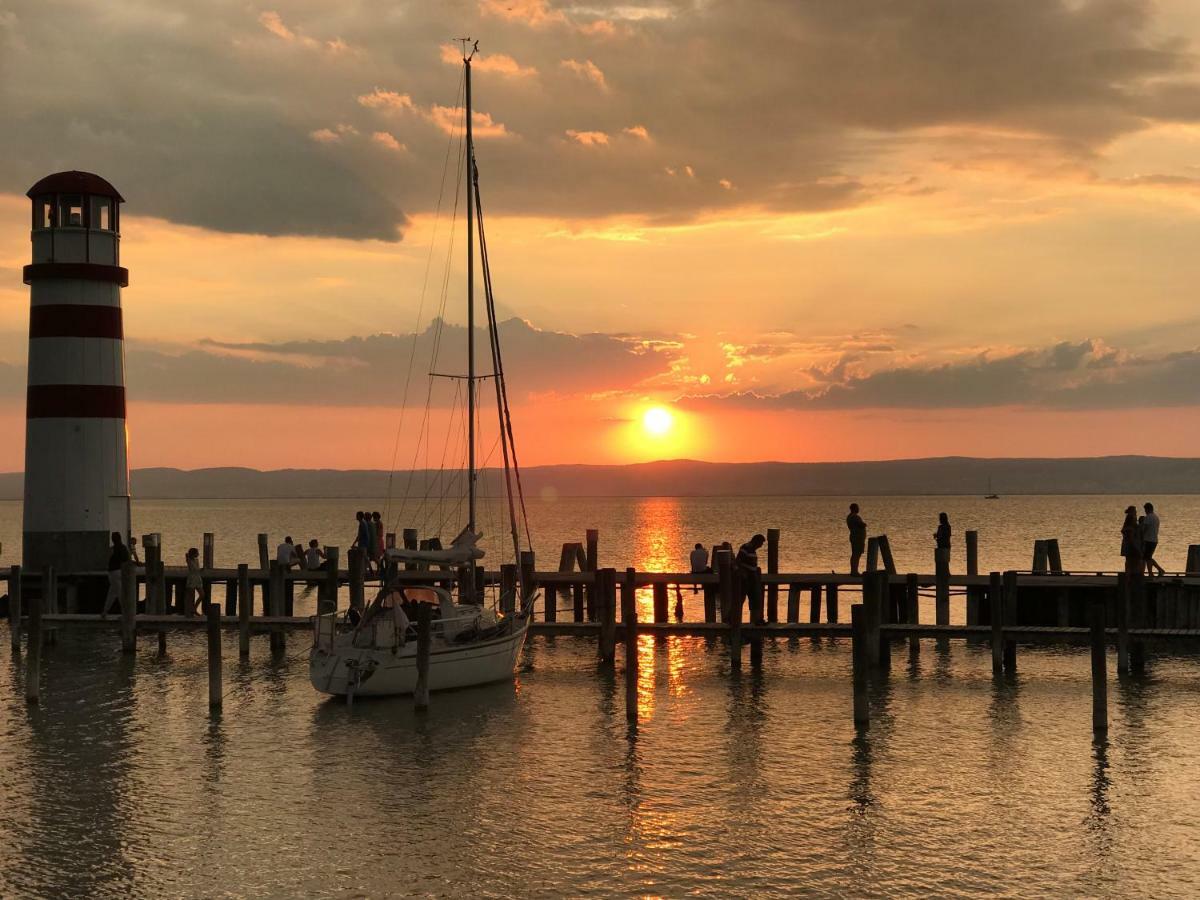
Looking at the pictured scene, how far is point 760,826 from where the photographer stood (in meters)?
18.7

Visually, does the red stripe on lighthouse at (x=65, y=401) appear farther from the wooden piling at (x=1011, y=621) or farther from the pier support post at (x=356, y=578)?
the wooden piling at (x=1011, y=621)

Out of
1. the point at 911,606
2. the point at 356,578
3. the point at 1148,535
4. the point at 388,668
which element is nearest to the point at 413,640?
the point at 388,668

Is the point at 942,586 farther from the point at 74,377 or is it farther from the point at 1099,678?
the point at 74,377

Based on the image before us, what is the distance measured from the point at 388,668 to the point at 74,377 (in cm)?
1540

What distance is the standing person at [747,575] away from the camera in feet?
102

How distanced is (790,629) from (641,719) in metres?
5.41

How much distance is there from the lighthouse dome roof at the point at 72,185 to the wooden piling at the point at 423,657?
18468 millimetres

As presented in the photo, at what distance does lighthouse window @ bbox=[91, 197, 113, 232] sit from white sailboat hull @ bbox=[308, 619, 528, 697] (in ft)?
54.4

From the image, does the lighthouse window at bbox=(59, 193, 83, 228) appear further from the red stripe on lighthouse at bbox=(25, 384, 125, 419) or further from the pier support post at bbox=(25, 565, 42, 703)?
the pier support post at bbox=(25, 565, 42, 703)

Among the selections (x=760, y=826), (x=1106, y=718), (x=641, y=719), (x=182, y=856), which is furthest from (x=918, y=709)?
(x=182, y=856)

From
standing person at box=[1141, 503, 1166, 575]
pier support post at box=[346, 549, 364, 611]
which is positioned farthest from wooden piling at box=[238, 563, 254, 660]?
standing person at box=[1141, 503, 1166, 575]

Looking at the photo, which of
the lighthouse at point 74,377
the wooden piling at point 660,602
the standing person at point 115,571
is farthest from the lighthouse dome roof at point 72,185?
the wooden piling at point 660,602

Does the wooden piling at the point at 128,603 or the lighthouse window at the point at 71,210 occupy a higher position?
the lighthouse window at the point at 71,210

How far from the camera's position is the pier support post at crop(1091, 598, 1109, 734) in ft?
76.2
